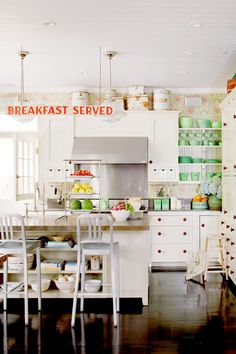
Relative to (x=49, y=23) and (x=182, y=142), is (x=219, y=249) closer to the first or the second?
(x=182, y=142)

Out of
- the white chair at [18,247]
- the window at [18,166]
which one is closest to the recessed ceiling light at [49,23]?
the white chair at [18,247]

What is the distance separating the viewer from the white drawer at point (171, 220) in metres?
6.96

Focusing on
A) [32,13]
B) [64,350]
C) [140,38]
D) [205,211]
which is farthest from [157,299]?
[32,13]

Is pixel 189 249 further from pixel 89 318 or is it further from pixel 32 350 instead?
pixel 32 350

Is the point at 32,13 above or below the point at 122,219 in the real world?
above

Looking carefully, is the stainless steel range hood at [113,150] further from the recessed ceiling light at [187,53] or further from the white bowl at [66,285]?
the white bowl at [66,285]

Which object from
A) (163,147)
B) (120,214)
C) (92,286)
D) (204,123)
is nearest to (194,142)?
(204,123)

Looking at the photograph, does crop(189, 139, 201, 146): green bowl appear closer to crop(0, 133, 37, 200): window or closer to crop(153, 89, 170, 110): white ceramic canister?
crop(153, 89, 170, 110): white ceramic canister

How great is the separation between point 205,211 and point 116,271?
268 centimetres

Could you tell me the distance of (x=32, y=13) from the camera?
13.6ft

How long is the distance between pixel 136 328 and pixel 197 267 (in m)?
2.37

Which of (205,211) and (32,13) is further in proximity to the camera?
(205,211)

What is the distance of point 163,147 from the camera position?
286 inches

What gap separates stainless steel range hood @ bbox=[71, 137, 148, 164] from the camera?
7.05m
